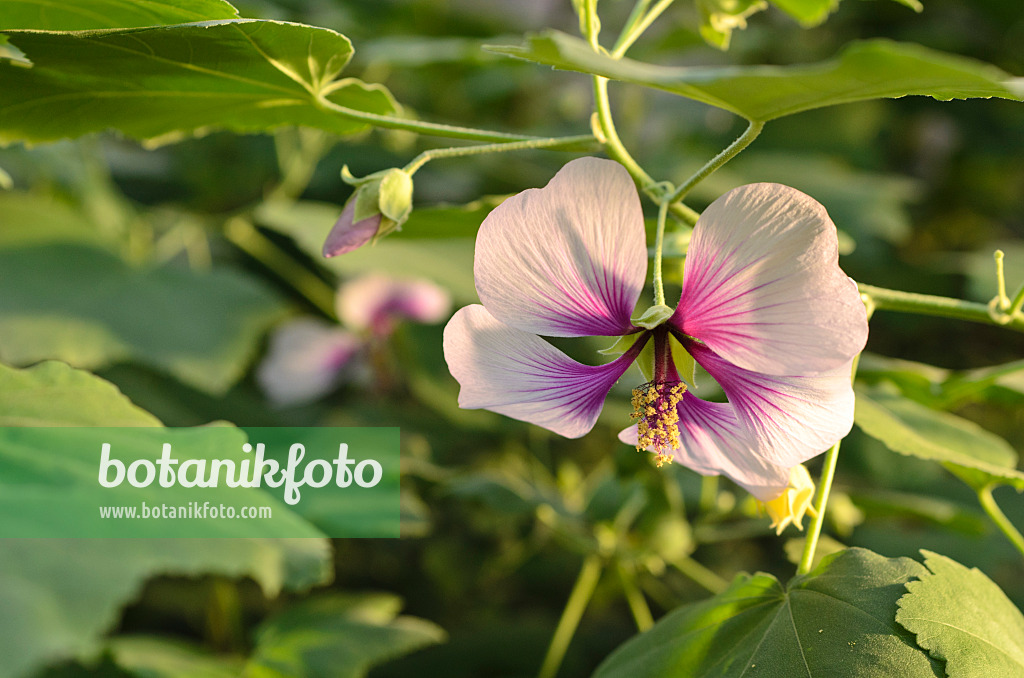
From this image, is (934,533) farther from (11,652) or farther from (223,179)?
(223,179)

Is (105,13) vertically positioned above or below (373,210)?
above

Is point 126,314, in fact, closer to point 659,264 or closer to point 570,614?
point 570,614

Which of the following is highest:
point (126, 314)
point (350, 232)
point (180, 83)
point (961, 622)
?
point (126, 314)

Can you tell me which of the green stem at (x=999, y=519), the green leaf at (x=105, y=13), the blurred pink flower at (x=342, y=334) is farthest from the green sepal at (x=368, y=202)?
the blurred pink flower at (x=342, y=334)

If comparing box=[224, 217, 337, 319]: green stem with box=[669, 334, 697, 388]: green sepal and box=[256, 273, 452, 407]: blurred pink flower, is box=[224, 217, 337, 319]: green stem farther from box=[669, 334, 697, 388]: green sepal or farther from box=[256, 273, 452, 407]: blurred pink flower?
box=[669, 334, 697, 388]: green sepal

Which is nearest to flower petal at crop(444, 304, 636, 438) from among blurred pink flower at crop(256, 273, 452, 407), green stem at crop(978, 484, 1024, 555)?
green stem at crop(978, 484, 1024, 555)

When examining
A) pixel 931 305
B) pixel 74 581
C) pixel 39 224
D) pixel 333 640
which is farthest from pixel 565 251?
pixel 39 224

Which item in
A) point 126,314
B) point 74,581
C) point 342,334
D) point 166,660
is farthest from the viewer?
point 342,334

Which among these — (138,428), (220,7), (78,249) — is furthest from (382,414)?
(220,7)
